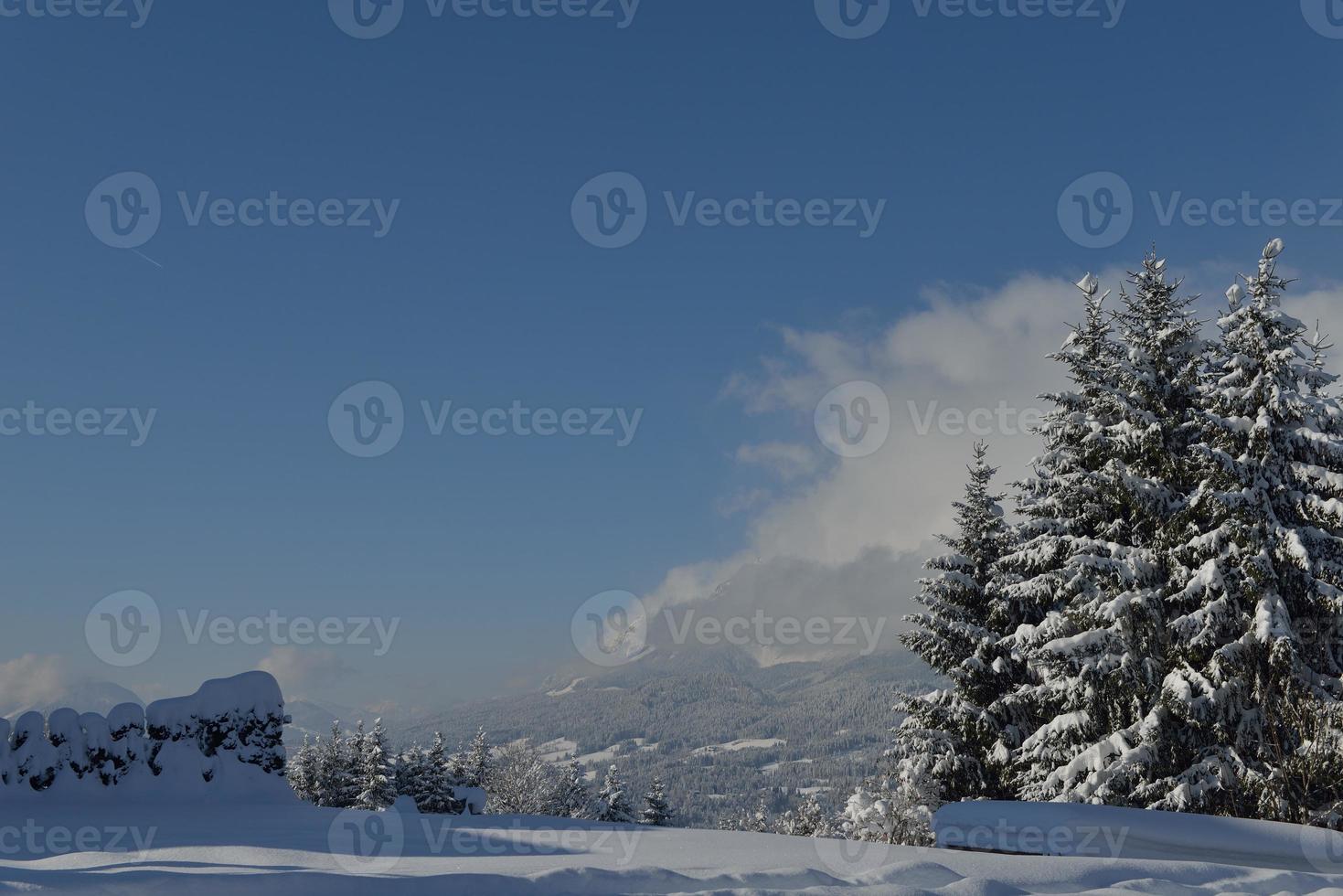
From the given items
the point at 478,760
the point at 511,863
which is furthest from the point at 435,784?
the point at 511,863

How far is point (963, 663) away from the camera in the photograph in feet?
74.5

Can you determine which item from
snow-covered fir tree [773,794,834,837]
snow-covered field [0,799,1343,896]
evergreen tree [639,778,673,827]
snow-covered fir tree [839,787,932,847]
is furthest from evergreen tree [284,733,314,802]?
snow-covered field [0,799,1343,896]

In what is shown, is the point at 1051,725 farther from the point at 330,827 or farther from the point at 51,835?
the point at 51,835

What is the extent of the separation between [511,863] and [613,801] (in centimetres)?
3587

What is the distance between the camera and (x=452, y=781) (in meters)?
40.5

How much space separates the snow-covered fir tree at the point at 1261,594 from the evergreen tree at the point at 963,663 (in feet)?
15.3

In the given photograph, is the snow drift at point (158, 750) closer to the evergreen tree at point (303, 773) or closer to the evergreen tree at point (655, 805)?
the evergreen tree at point (655, 805)

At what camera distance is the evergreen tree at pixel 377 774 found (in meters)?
38.2

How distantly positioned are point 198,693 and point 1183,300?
68.1ft

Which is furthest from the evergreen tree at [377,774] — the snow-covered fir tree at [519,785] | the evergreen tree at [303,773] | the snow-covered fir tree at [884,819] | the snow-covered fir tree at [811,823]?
the snow-covered fir tree at [811,823]

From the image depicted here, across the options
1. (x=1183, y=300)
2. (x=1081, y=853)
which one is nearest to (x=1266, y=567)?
(x=1183, y=300)

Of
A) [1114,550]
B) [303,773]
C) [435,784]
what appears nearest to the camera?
[1114,550]

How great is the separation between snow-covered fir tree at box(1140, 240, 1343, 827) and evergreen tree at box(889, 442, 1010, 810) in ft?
15.3

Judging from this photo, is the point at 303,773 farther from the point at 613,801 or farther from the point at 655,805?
the point at 655,805
